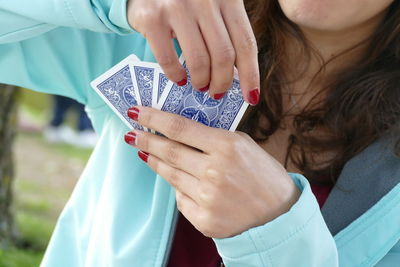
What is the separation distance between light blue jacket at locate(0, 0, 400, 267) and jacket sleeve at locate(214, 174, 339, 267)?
1.8 inches

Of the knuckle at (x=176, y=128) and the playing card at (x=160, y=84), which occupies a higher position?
the playing card at (x=160, y=84)

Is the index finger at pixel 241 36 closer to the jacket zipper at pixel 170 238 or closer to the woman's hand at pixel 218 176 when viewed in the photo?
the woman's hand at pixel 218 176

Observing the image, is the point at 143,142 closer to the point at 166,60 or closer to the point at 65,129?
the point at 166,60

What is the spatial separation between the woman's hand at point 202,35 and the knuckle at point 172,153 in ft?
0.59

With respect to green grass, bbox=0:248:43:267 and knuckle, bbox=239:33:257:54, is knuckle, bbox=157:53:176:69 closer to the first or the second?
knuckle, bbox=239:33:257:54

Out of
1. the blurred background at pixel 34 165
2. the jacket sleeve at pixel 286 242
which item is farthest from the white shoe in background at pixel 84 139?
the jacket sleeve at pixel 286 242

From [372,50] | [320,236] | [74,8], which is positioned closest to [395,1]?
[372,50]

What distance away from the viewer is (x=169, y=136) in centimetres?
154

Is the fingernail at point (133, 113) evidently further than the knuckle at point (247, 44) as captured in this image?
Yes

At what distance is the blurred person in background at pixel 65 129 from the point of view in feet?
30.7

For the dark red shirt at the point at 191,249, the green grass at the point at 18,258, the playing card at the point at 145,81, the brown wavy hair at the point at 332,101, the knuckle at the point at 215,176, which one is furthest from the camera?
the green grass at the point at 18,258

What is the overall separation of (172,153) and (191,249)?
580mm

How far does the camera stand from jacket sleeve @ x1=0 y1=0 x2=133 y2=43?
5.20 feet

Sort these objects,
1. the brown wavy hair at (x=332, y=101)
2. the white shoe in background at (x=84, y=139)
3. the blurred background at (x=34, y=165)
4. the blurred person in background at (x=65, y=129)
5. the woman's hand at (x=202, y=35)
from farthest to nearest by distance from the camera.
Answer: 1. the white shoe in background at (x=84, y=139)
2. the blurred person in background at (x=65, y=129)
3. the blurred background at (x=34, y=165)
4. the brown wavy hair at (x=332, y=101)
5. the woman's hand at (x=202, y=35)
